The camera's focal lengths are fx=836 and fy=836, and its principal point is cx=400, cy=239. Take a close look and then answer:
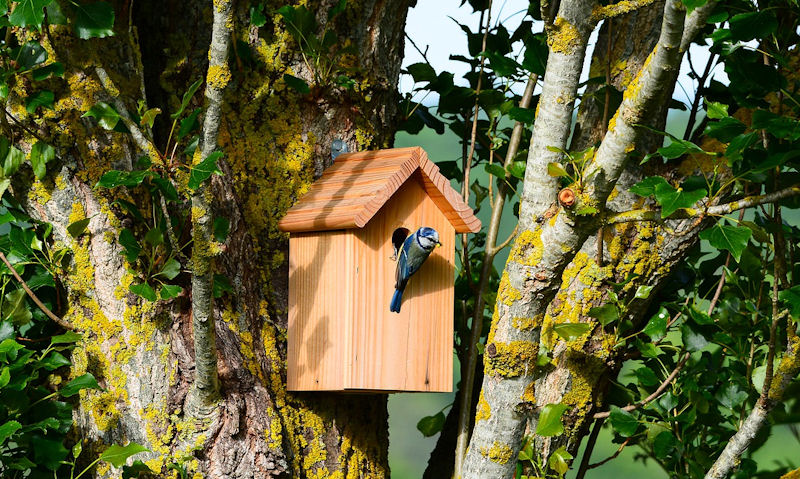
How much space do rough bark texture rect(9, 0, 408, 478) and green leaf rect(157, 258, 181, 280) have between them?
153mm

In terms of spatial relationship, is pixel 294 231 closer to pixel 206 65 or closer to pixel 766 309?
pixel 206 65

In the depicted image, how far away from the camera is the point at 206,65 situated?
257 centimetres

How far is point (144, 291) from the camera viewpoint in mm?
2064

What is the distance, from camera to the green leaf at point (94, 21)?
2.08 metres

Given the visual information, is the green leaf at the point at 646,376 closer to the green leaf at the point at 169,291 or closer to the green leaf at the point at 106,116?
the green leaf at the point at 169,291

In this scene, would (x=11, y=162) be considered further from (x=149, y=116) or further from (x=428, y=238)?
(x=428, y=238)

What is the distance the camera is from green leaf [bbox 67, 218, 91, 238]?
7.10ft

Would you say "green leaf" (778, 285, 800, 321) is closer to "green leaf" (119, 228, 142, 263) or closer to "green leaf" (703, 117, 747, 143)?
"green leaf" (703, 117, 747, 143)

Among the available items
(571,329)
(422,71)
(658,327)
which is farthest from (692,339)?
Answer: (422,71)

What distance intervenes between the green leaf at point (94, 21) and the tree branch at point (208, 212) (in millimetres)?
326

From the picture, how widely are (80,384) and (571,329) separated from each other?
1.32 meters

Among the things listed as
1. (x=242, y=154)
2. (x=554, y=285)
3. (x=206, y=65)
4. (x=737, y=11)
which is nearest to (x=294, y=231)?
(x=242, y=154)

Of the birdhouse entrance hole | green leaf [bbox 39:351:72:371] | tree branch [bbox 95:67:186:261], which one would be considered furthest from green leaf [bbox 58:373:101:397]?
the birdhouse entrance hole

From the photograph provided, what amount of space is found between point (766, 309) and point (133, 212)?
73.8 inches
